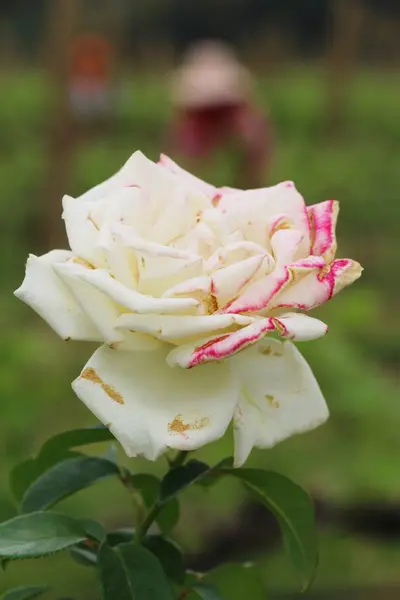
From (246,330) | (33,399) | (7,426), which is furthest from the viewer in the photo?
(33,399)

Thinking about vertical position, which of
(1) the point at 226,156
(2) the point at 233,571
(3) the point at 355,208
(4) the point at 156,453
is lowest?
(3) the point at 355,208

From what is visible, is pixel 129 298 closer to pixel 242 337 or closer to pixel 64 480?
pixel 242 337

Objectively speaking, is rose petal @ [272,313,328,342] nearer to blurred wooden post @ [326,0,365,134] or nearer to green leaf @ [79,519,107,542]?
green leaf @ [79,519,107,542]

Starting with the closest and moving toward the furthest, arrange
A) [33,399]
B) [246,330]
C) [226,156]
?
[246,330]
[33,399]
[226,156]

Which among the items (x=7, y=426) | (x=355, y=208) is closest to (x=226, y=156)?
(x=355, y=208)

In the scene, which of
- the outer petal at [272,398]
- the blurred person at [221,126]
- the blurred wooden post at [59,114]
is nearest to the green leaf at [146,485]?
the outer petal at [272,398]

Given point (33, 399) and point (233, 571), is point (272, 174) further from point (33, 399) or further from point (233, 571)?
point (233, 571)

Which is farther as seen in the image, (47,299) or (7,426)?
(7,426)
